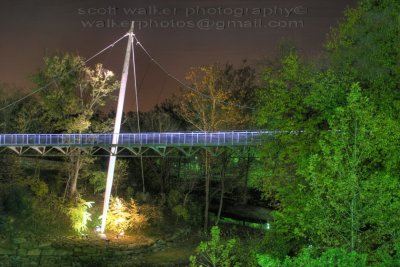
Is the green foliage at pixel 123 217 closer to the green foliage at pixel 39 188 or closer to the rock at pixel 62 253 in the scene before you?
the green foliage at pixel 39 188

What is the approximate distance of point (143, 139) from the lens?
74.6 ft

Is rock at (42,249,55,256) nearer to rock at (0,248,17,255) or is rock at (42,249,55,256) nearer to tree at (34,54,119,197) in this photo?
rock at (0,248,17,255)

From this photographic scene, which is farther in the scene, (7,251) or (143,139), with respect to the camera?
(143,139)

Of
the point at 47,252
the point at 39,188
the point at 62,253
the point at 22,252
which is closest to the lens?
the point at 22,252

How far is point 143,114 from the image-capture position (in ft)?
117

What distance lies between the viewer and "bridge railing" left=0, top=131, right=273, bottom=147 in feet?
71.4

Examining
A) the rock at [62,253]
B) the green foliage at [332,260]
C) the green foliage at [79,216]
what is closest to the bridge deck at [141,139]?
the green foliage at [79,216]

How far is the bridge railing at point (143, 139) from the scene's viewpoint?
21766mm

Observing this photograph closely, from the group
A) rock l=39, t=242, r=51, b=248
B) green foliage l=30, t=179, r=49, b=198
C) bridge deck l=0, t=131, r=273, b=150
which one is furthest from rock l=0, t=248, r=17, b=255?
green foliage l=30, t=179, r=49, b=198

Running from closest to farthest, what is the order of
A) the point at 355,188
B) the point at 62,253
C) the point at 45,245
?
the point at 355,188 → the point at 62,253 → the point at 45,245

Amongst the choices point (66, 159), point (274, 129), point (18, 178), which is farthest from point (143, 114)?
point (274, 129)

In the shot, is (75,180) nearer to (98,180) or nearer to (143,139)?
(98,180)

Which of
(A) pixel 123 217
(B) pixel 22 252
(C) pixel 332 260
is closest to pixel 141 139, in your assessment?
(A) pixel 123 217

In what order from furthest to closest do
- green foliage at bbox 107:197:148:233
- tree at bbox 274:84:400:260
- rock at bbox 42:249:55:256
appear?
green foliage at bbox 107:197:148:233, rock at bbox 42:249:55:256, tree at bbox 274:84:400:260
